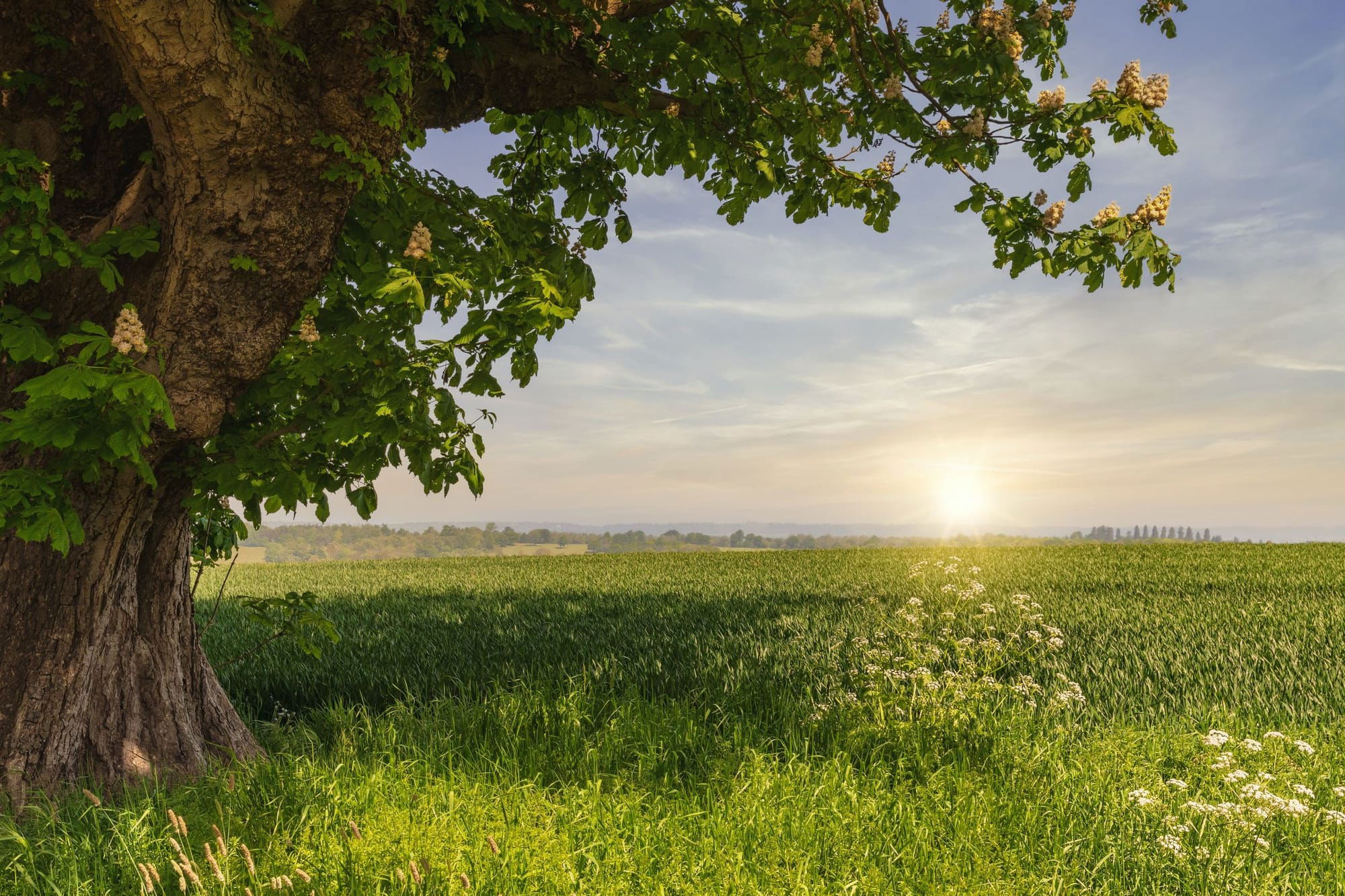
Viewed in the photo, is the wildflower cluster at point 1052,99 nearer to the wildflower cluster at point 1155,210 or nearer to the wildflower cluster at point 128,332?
the wildflower cluster at point 1155,210

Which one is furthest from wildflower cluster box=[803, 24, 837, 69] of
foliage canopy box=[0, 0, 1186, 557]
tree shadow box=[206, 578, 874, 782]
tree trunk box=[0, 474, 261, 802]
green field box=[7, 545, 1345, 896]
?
tree trunk box=[0, 474, 261, 802]

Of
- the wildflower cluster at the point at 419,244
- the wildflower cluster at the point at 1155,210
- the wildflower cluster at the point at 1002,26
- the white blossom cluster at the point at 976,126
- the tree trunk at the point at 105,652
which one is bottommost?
the tree trunk at the point at 105,652

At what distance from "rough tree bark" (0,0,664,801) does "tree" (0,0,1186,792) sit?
1 centimetres

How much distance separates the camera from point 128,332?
3.29 meters

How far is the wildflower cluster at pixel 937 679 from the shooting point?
5.53 meters

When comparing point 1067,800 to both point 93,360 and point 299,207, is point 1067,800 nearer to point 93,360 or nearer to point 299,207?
point 299,207

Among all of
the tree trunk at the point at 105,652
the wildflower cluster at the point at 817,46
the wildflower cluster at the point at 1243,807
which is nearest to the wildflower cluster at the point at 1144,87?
the wildflower cluster at the point at 817,46

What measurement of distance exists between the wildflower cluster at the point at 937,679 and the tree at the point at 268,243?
315 centimetres

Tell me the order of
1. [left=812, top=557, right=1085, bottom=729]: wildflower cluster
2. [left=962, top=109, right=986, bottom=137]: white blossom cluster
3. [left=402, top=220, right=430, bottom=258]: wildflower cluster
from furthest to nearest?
[left=812, top=557, right=1085, bottom=729]: wildflower cluster < [left=962, top=109, right=986, bottom=137]: white blossom cluster < [left=402, top=220, right=430, bottom=258]: wildflower cluster

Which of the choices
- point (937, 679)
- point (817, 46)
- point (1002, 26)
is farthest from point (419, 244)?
point (937, 679)

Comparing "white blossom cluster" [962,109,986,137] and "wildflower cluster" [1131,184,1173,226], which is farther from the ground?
"white blossom cluster" [962,109,986,137]

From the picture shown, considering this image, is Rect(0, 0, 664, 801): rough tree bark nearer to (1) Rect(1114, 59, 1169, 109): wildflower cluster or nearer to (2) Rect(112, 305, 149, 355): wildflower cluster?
(2) Rect(112, 305, 149, 355): wildflower cluster

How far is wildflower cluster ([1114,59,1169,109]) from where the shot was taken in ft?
14.2

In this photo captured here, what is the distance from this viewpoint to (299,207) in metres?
3.77
